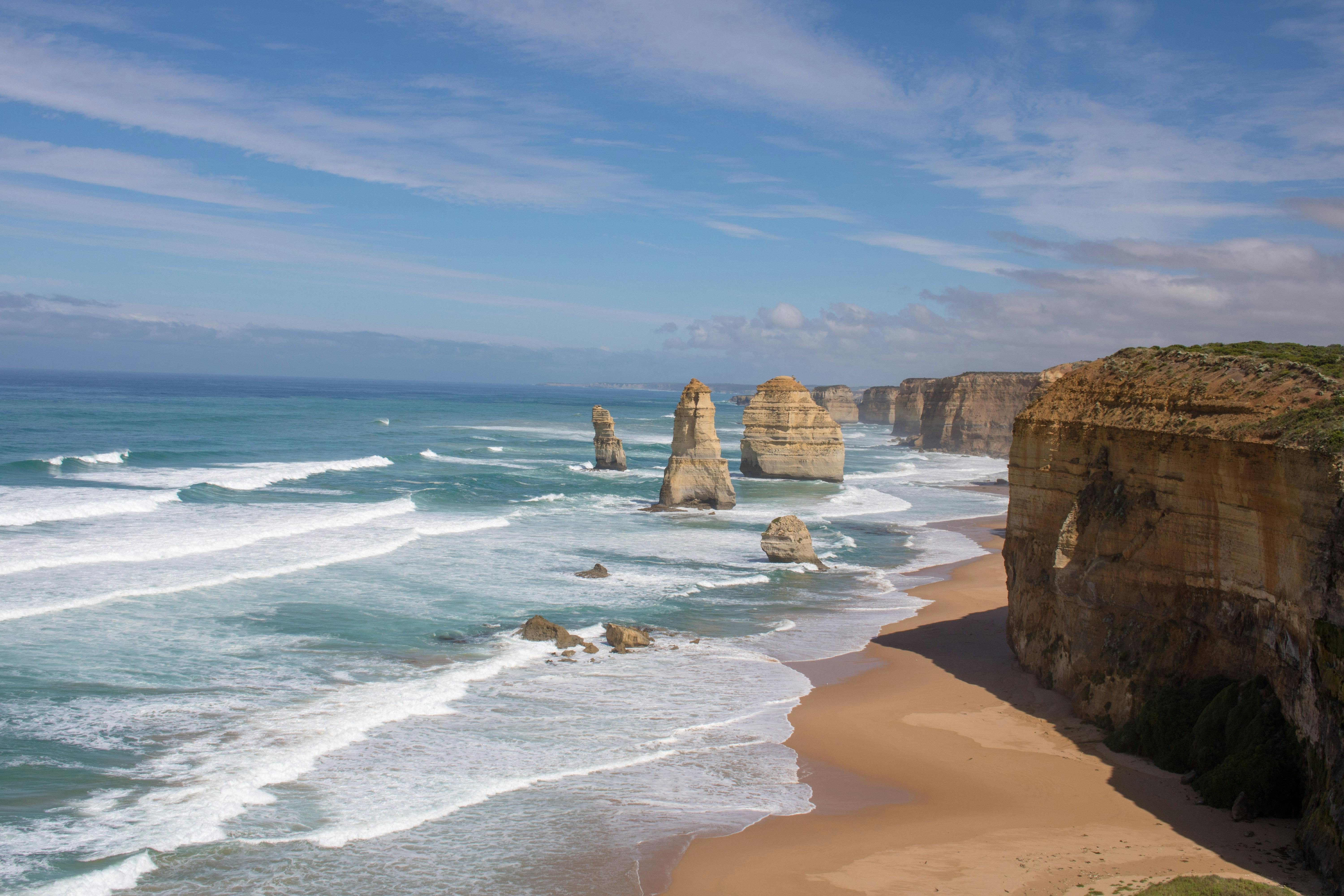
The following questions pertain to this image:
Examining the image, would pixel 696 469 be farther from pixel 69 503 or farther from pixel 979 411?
pixel 979 411

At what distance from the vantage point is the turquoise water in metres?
12.1

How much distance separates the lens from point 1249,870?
1058 centimetres

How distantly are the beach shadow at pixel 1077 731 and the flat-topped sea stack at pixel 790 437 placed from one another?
32624 mm

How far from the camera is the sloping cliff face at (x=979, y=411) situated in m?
89.4

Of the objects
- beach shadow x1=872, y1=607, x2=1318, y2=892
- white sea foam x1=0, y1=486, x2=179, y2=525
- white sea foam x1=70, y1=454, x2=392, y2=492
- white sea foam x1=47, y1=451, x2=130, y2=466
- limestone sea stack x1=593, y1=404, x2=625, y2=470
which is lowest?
beach shadow x1=872, y1=607, x2=1318, y2=892

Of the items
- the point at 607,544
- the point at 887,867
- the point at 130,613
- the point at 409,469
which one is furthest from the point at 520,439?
the point at 887,867

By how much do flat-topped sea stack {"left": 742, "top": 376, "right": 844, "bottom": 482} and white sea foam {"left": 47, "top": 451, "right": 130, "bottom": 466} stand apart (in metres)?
36.9

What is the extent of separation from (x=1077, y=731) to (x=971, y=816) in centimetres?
364

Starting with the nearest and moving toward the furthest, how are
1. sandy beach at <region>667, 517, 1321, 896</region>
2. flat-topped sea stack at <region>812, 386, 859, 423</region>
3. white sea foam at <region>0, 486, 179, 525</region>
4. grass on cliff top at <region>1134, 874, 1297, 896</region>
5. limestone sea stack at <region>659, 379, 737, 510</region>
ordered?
grass on cliff top at <region>1134, 874, 1297, 896</region> → sandy beach at <region>667, 517, 1321, 896</region> → white sea foam at <region>0, 486, 179, 525</region> → limestone sea stack at <region>659, 379, 737, 510</region> → flat-topped sea stack at <region>812, 386, 859, 423</region>

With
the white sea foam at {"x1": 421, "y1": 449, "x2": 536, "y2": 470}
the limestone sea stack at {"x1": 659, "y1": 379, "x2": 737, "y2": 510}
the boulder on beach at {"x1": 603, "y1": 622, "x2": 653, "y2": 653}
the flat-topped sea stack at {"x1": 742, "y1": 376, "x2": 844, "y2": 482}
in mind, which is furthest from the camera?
the white sea foam at {"x1": 421, "y1": 449, "x2": 536, "y2": 470}

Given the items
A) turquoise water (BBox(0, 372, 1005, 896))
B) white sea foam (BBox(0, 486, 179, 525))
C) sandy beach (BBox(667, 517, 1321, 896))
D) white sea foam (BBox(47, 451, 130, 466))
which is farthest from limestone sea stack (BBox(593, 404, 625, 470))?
sandy beach (BBox(667, 517, 1321, 896))

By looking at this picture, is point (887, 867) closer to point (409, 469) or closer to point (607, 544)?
point (607, 544)

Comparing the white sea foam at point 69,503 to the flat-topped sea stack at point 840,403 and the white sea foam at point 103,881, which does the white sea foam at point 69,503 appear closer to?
the white sea foam at point 103,881

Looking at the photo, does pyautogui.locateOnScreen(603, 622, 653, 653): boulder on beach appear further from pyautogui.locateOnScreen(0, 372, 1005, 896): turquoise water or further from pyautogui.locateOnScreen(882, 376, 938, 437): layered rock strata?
pyautogui.locateOnScreen(882, 376, 938, 437): layered rock strata
